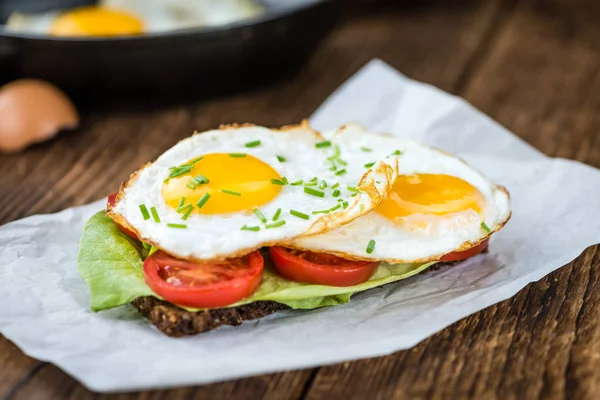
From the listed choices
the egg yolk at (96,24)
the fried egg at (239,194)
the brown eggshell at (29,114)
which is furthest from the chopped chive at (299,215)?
the egg yolk at (96,24)

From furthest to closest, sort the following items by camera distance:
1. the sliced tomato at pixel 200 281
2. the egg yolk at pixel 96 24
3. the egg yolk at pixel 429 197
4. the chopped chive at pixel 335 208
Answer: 1. the egg yolk at pixel 96 24
2. the egg yolk at pixel 429 197
3. the chopped chive at pixel 335 208
4. the sliced tomato at pixel 200 281

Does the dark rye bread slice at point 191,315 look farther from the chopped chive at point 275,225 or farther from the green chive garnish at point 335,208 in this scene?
the green chive garnish at point 335,208

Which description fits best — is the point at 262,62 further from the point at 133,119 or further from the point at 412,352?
the point at 412,352

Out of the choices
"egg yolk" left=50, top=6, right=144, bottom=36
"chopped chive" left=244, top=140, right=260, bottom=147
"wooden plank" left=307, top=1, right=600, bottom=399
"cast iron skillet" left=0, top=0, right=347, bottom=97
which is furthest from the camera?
"egg yolk" left=50, top=6, right=144, bottom=36

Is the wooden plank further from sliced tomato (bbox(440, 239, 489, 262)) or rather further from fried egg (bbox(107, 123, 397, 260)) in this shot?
fried egg (bbox(107, 123, 397, 260))

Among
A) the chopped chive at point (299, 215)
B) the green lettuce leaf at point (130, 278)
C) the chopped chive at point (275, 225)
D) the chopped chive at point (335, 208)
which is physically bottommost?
the green lettuce leaf at point (130, 278)

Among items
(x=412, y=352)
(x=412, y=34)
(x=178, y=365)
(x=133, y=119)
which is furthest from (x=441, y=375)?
(x=412, y=34)

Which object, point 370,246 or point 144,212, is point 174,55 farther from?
point 370,246

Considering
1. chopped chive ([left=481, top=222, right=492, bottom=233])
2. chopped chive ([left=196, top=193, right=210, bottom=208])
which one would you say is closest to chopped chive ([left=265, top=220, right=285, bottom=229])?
chopped chive ([left=196, top=193, right=210, bottom=208])

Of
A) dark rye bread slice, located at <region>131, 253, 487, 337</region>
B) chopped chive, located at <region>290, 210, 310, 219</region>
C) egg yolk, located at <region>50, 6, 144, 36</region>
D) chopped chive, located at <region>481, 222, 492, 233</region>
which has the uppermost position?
chopped chive, located at <region>290, 210, 310, 219</region>
